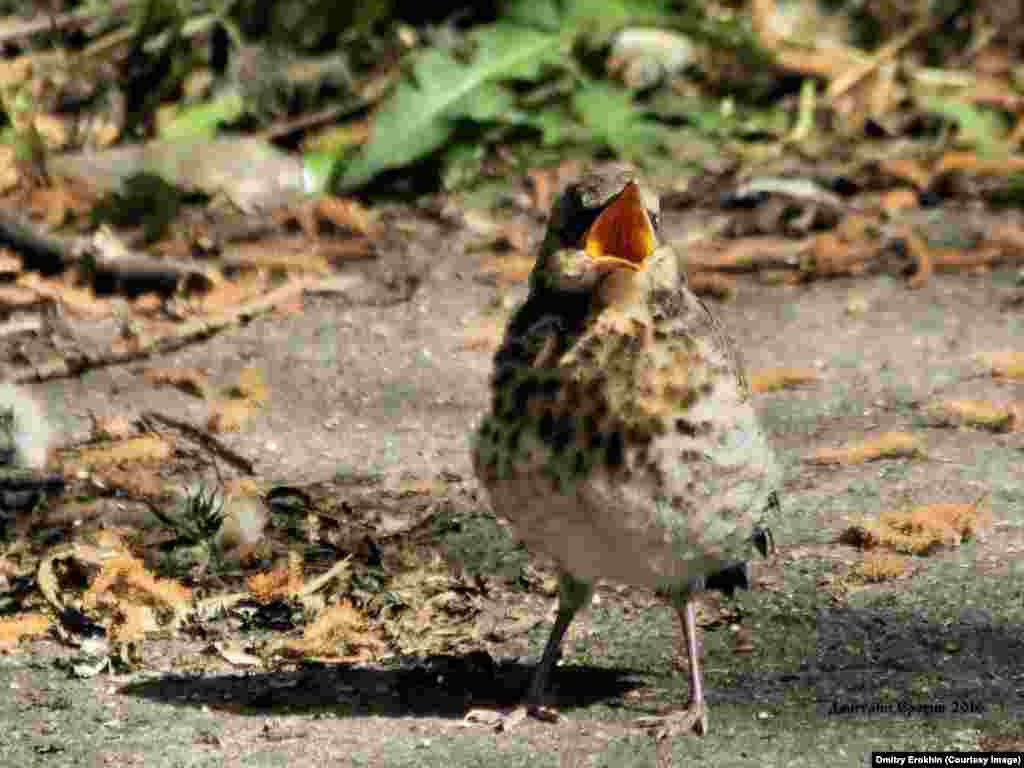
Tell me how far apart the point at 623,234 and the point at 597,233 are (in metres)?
0.05

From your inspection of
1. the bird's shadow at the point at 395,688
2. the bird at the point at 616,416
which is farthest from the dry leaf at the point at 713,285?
the bird at the point at 616,416

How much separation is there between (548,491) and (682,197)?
4642 mm

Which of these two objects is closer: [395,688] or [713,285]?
[395,688]

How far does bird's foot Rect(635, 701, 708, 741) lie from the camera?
4438 millimetres

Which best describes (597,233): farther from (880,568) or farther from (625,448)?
(880,568)

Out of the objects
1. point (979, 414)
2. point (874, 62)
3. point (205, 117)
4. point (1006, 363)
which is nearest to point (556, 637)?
point (979, 414)

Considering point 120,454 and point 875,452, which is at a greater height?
point 875,452

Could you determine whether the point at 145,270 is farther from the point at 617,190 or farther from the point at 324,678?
the point at 617,190

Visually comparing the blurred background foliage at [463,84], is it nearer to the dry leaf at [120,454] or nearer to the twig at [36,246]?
the twig at [36,246]

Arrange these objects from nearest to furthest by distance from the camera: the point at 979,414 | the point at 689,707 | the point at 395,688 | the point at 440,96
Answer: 1. the point at 689,707
2. the point at 395,688
3. the point at 979,414
4. the point at 440,96

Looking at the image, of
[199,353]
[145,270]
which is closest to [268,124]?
[145,270]

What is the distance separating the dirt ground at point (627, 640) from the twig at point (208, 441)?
0.08 m

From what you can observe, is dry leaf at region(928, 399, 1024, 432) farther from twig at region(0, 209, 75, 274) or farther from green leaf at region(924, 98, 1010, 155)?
twig at region(0, 209, 75, 274)

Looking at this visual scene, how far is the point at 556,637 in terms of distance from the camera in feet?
15.2
